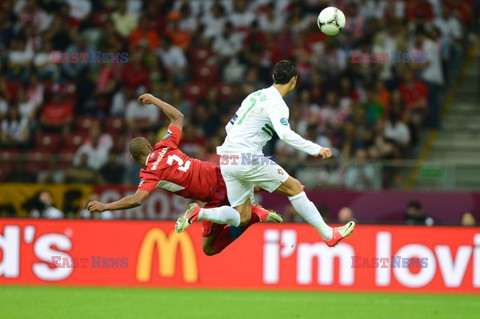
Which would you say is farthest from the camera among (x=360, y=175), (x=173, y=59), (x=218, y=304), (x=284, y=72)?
(x=173, y=59)

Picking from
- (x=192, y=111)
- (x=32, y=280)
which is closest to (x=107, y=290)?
(x=32, y=280)

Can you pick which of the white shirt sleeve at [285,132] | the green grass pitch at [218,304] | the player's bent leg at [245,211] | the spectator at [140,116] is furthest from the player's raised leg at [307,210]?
the spectator at [140,116]

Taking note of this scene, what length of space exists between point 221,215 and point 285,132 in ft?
4.56

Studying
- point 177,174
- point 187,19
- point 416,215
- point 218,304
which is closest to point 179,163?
point 177,174

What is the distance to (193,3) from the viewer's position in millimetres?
23359

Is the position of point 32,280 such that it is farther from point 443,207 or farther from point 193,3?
point 193,3

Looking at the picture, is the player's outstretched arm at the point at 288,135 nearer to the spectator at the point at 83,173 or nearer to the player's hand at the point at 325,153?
the player's hand at the point at 325,153

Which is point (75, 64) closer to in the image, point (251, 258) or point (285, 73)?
point (251, 258)

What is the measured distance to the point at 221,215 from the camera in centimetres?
1183

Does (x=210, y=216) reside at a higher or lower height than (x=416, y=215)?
lower

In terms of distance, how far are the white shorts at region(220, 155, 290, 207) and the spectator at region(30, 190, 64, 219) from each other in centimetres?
683

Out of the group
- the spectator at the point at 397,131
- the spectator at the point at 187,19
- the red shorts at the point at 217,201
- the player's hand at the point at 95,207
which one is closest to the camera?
the player's hand at the point at 95,207

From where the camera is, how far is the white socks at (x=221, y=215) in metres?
11.8

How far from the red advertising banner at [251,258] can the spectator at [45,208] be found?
1267 mm
